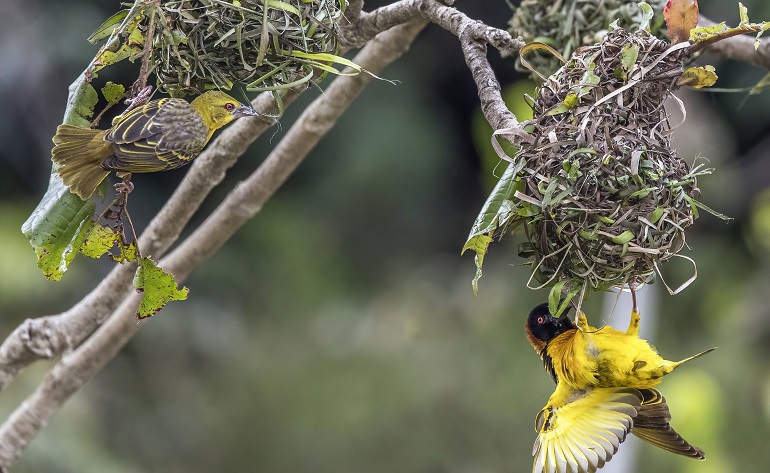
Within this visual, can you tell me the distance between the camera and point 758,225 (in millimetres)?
4137

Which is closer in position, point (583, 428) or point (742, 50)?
point (583, 428)

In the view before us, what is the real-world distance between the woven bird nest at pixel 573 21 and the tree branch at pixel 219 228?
0.32m

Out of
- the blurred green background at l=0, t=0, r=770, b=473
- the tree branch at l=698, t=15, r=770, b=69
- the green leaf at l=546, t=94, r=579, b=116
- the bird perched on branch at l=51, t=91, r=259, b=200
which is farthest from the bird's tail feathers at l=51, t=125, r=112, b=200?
the blurred green background at l=0, t=0, r=770, b=473

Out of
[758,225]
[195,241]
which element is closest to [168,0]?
[195,241]

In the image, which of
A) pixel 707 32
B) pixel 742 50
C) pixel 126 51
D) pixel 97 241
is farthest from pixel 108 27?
pixel 742 50

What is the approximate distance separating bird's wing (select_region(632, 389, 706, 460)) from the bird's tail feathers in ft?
4.13

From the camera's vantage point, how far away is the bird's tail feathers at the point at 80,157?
1.63 m

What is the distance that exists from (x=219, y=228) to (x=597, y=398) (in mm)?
1167

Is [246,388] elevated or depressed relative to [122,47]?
depressed

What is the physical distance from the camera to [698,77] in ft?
5.16

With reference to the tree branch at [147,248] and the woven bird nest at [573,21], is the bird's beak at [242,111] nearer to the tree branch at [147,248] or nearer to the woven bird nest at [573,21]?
the tree branch at [147,248]

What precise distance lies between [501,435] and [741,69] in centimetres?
338

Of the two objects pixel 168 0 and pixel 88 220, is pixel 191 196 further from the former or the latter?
pixel 168 0

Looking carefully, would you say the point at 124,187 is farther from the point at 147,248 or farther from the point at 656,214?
the point at 656,214
